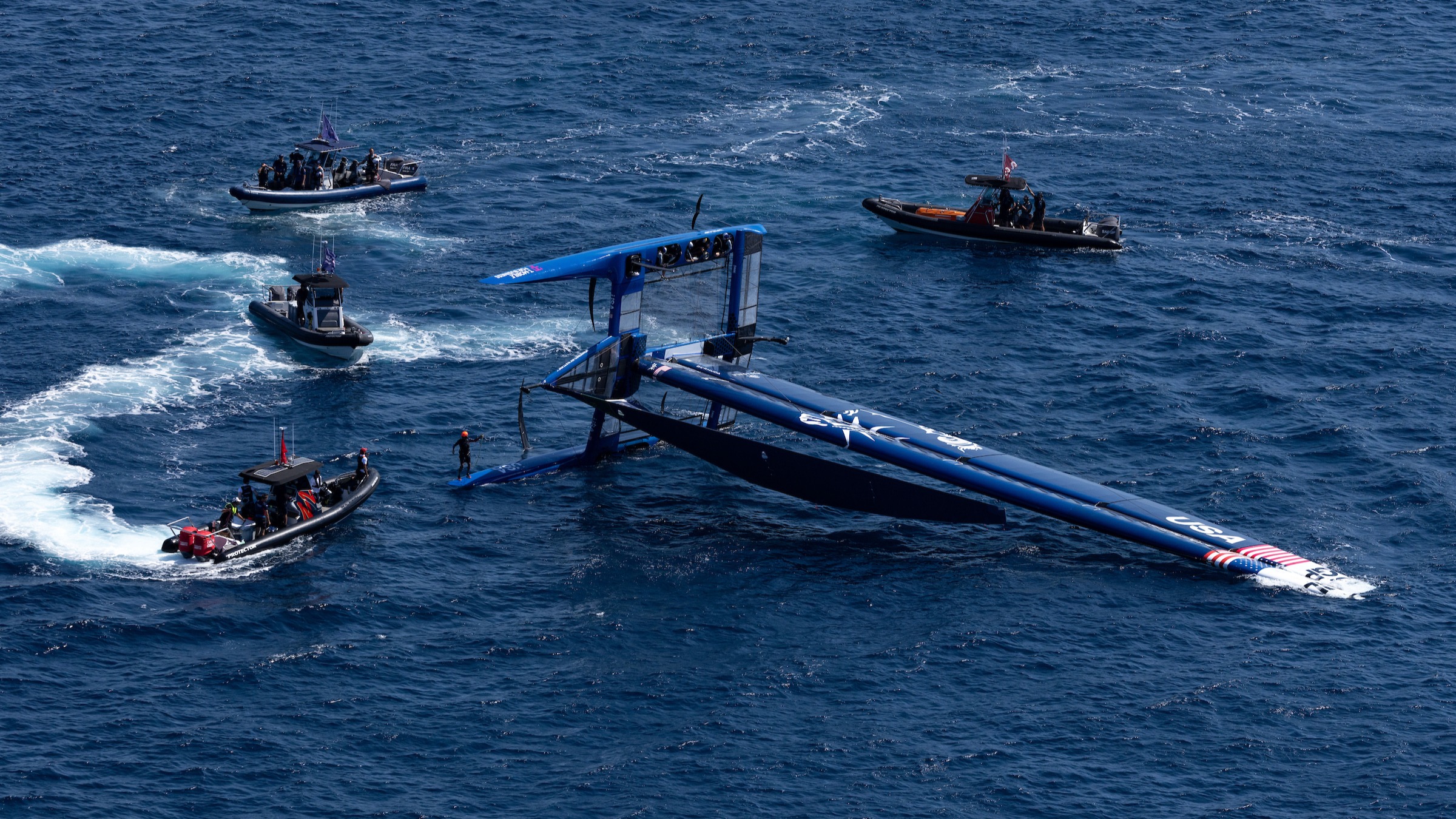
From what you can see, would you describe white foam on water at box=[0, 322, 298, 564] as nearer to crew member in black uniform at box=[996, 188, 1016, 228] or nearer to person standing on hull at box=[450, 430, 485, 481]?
person standing on hull at box=[450, 430, 485, 481]

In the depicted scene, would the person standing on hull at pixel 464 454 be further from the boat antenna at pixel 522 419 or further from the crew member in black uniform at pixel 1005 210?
the crew member in black uniform at pixel 1005 210

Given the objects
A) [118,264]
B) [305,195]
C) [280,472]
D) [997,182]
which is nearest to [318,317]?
[118,264]

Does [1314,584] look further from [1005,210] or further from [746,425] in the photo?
[1005,210]

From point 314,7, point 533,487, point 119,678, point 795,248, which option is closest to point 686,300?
point 533,487

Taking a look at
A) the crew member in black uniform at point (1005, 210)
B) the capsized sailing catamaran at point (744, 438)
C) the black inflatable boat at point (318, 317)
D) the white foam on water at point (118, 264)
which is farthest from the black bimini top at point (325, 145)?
the crew member in black uniform at point (1005, 210)

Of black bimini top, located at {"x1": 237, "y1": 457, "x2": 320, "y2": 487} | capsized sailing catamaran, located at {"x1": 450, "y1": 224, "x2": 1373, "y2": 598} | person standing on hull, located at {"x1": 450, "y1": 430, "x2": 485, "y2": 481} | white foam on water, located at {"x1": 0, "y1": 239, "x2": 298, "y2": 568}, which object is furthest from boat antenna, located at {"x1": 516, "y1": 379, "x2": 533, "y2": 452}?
white foam on water, located at {"x1": 0, "y1": 239, "x2": 298, "y2": 568}
